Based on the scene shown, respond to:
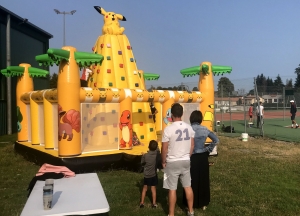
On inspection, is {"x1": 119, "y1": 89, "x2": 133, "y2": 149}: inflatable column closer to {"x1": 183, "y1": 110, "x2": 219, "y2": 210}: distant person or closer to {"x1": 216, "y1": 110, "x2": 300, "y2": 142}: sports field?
{"x1": 183, "y1": 110, "x2": 219, "y2": 210}: distant person

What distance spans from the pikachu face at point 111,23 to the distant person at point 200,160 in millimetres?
6197

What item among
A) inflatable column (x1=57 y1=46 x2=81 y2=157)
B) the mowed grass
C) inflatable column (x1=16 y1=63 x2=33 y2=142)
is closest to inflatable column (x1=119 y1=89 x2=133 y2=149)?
the mowed grass

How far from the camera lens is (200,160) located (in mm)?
5070

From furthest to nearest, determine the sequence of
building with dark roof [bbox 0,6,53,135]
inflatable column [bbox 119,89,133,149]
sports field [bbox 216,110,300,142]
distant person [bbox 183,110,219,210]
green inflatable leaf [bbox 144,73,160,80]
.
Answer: building with dark roof [bbox 0,6,53,135] → sports field [bbox 216,110,300,142] → green inflatable leaf [bbox 144,73,160,80] → inflatable column [bbox 119,89,133,149] → distant person [bbox 183,110,219,210]

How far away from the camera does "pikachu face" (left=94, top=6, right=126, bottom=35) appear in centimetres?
1041

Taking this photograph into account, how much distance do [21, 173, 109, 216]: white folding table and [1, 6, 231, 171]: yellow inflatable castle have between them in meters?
3.63

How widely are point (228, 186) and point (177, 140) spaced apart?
8.80 feet

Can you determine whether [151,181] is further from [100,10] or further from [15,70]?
[15,70]

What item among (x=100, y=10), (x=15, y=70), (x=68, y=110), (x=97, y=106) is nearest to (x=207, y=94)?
(x=97, y=106)

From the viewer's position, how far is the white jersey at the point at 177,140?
4.38 meters

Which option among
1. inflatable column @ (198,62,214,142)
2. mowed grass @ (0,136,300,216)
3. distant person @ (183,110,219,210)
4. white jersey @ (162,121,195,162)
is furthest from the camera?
inflatable column @ (198,62,214,142)

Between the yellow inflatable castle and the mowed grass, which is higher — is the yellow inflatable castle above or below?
above

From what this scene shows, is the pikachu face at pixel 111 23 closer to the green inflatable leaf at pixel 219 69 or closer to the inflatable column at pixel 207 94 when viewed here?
the inflatable column at pixel 207 94

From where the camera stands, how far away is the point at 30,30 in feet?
70.3
